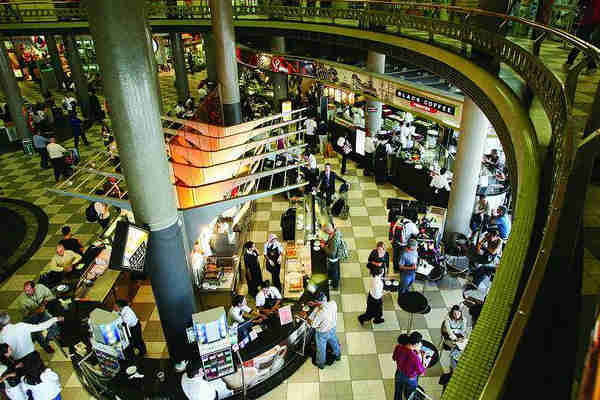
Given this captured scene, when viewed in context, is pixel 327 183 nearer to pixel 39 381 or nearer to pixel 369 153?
pixel 369 153

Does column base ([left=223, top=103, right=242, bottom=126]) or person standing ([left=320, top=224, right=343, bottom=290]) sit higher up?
column base ([left=223, top=103, right=242, bottom=126])

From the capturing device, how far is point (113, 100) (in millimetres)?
A: 5340

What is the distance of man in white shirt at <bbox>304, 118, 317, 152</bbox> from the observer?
15789 millimetres

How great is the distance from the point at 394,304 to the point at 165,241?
4949mm

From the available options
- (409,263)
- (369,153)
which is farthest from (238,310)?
(369,153)

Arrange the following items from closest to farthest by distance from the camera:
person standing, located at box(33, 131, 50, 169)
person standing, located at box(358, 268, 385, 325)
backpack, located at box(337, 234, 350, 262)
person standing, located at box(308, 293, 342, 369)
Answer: person standing, located at box(308, 293, 342, 369), person standing, located at box(358, 268, 385, 325), backpack, located at box(337, 234, 350, 262), person standing, located at box(33, 131, 50, 169)

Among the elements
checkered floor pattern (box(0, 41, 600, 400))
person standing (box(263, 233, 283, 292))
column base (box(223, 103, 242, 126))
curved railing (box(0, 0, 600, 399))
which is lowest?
checkered floor pattern (box(0, 41, 600, 400))

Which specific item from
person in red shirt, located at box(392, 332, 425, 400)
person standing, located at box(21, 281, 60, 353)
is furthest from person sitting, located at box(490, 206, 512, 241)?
person standing, located at box(21, 281, 60, 353)

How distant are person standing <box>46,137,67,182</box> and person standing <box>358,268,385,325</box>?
35.9ft

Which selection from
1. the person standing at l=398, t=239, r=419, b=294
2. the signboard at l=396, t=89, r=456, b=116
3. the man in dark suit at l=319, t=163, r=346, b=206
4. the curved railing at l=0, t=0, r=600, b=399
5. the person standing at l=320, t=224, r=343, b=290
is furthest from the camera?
the man in dark suit at l=319, t=163, r=346, b=206

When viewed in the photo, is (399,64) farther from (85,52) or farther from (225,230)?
(85,52)

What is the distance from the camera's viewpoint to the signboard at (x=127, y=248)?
18.3 feet

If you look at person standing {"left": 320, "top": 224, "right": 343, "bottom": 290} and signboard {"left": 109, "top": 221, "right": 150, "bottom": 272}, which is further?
person standing {"left": 320, "top": 224, "right": 343, "bottom": 290}

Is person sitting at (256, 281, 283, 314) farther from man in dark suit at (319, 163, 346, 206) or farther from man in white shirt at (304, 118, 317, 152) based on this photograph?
man in white shirt at (304, 118, 317, 152)
